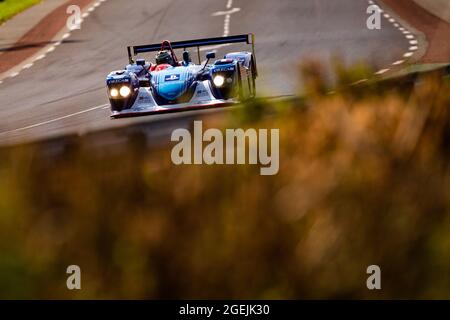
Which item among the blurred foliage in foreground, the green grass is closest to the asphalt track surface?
the green grass

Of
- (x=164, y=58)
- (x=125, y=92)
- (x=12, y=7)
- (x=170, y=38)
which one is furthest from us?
(x=12, y=7)

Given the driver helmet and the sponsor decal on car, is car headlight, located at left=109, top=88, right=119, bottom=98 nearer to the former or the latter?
the sponsor decal on car

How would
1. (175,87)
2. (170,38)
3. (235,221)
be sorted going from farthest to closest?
(170,38) < (175,87) < (235,221)

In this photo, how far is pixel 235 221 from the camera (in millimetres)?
4402

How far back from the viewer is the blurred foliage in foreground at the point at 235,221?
4246 mm

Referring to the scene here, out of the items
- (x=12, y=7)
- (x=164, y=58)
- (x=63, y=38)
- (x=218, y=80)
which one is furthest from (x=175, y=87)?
(x=12, y=7)

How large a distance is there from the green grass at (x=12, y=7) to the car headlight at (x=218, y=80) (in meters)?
20.8

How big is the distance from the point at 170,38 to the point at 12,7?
8719 mm

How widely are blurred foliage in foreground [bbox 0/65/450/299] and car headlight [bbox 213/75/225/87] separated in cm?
1063

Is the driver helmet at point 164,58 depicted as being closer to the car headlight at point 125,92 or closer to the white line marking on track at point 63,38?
the car headlight at point 125,92

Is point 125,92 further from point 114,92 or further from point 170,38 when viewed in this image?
point 170,38

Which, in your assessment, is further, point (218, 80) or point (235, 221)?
point (218, 80)

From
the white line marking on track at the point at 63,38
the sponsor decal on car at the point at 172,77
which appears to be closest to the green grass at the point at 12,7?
the white line marking on track at the point at 63,38

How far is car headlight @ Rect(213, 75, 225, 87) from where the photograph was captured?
15.3 metres
